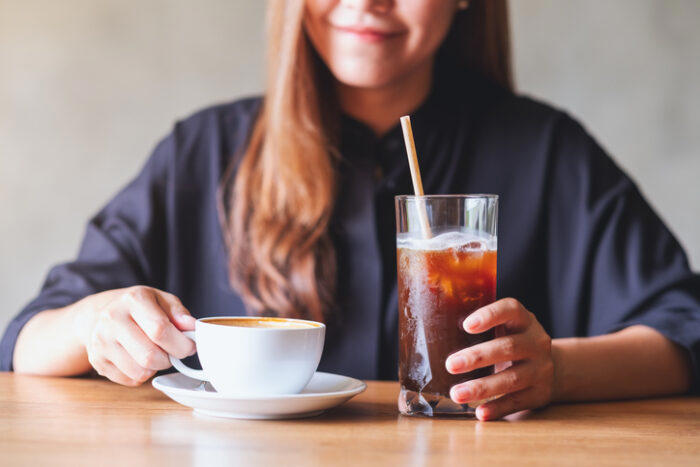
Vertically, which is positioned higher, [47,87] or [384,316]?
[47,87]

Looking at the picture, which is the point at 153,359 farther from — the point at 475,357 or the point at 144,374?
the point at 475,357

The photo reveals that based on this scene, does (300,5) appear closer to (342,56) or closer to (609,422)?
(342,56)

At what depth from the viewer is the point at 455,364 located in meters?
0.90

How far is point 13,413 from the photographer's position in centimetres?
93

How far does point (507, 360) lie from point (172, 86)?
93.6 inches

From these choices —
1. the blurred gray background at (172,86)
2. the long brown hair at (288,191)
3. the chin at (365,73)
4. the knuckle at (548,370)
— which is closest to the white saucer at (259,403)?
the knuckle at (548,370)

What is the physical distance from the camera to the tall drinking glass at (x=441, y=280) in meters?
0.92

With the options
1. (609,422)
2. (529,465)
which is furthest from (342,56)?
(529,465)

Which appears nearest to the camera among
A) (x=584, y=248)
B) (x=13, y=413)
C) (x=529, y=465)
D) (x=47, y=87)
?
(x=529, y=465)

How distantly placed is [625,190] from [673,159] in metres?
1.48

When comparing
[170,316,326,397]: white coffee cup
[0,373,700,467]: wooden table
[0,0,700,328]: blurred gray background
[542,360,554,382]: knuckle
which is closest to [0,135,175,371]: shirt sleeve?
[0,373,700,467]: wooden table

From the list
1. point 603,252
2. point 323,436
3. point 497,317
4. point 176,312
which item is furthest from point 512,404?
point 603,252

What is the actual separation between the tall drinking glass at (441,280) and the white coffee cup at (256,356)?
0.12 metres

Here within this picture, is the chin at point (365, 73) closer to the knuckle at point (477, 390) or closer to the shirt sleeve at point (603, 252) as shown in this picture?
the shirt sleeve at point (603, 252)
